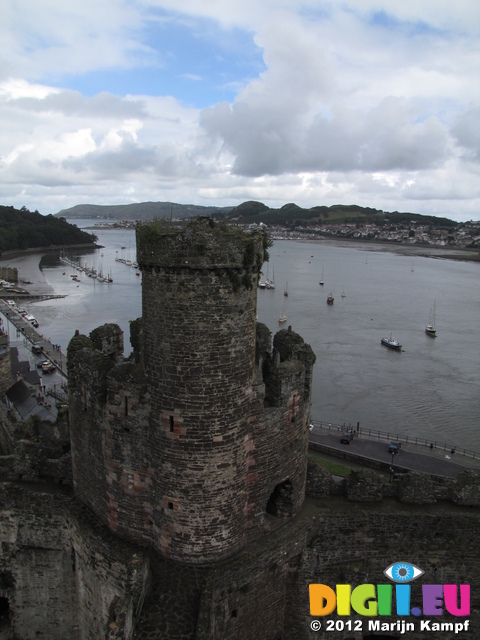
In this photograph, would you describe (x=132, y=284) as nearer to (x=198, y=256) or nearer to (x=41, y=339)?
(x=41, y=339)

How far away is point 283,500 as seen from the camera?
10.2 metres

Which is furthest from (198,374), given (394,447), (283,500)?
(394,447)

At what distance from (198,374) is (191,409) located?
0.61 meters

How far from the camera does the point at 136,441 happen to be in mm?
8914

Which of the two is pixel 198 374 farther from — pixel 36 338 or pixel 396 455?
pixel 36 338

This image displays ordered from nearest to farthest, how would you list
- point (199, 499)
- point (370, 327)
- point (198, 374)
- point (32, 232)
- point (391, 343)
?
point (198, 374), point (199, 499), point (391, 343), point (370, 327), point (32, 232)

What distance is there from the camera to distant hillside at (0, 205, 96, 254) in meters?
145

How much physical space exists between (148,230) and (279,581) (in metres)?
7.07

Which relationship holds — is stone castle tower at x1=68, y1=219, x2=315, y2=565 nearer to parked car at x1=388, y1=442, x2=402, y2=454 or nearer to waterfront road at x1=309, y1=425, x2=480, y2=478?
waterfront road at x1=309, y1=425, x2=480, y2=478

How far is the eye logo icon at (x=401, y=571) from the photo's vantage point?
10352mm

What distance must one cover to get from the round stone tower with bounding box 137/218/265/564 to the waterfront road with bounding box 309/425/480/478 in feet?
62.6

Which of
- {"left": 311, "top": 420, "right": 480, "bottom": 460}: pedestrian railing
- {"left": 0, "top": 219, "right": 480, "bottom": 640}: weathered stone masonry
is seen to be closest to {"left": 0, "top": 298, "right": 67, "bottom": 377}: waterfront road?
{"left": 311, "top": 420, "right": 480, "bottom": 460}: pedestrian railing

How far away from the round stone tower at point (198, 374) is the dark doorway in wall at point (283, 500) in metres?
1.44

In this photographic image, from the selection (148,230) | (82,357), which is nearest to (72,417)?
(82,357)
